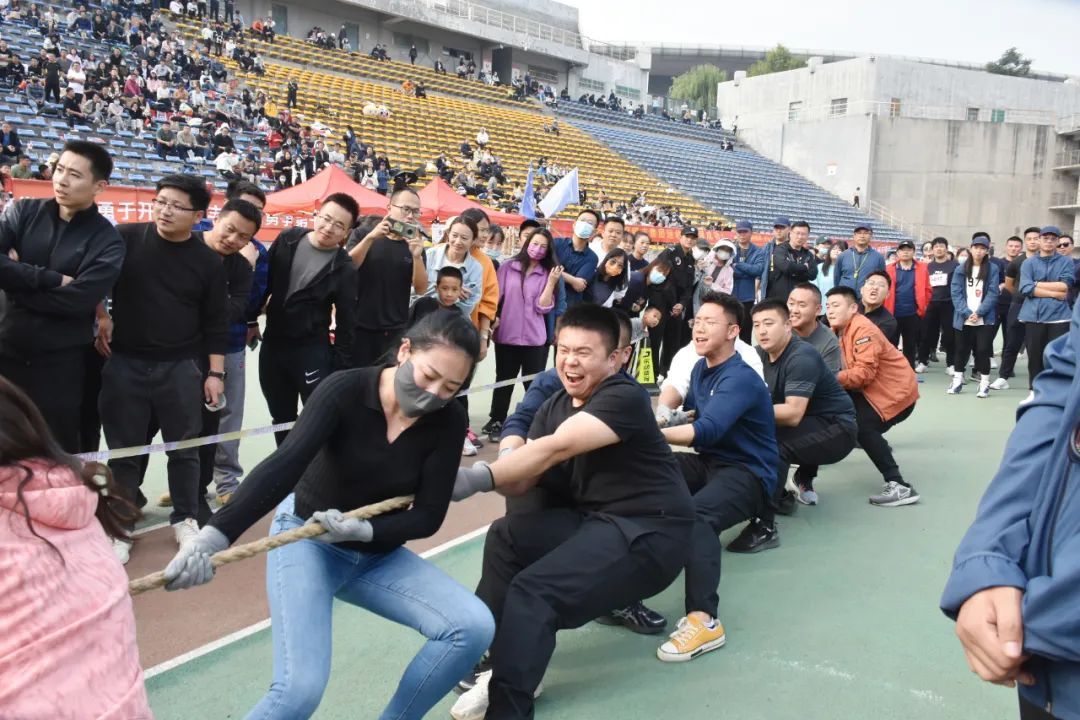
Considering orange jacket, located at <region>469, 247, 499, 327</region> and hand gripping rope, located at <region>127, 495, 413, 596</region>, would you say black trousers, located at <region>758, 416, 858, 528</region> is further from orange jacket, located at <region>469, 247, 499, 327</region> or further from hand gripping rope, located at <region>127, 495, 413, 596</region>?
hand gripping rope, located at <region>127, 495, 413, 596</region>

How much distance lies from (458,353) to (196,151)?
14.2 m

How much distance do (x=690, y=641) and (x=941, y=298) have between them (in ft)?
25.6

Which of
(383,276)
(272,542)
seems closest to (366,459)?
(272,542)

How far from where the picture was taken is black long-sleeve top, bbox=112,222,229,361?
3359 millimetres

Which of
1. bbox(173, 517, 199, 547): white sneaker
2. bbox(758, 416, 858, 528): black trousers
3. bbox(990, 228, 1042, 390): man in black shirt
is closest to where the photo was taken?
bbox(173, 517, 199, 547): white sneaker

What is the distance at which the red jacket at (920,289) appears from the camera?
8833mm

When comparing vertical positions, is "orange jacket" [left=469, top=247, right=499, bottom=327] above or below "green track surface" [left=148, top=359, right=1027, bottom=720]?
above

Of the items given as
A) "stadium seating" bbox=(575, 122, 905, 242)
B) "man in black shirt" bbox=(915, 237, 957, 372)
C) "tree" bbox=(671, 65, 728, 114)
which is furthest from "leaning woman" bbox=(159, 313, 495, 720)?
"tree" bbox=(671, 65, 728, 114)

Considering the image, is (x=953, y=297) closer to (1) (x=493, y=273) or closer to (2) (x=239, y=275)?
(1) (x=493, y=273)

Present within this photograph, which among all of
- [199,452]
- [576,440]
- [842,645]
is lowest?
[842,645]

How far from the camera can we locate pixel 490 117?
26.4 metres

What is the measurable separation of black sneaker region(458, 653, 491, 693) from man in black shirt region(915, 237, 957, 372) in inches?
315

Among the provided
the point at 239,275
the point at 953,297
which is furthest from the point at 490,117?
the point at 239,275

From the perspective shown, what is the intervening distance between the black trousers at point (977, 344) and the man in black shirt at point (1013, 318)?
0.17 m
